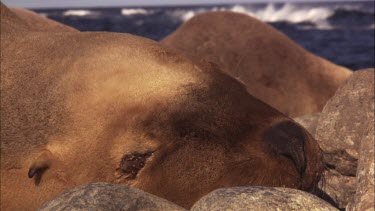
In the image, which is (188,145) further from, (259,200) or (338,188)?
(338,188)

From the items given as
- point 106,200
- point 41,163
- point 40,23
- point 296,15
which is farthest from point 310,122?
point 296,15

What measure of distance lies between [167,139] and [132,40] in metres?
0.74

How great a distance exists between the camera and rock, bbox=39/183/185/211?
3.17m

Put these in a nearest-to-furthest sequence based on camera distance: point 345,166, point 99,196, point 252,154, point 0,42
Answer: point 99,196
point 252,154
point 0,42
point 345,166

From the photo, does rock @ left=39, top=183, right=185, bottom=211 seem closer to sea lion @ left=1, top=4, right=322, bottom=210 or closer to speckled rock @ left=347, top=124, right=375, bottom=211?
sea lion @ left=1, top=4, right=322, bottom=210

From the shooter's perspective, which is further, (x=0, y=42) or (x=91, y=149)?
(x=0, y=42)

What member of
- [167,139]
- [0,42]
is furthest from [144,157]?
[0,42]

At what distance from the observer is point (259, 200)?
3.11 metres

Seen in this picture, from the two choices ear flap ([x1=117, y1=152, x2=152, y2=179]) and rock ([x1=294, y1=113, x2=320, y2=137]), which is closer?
ear flap ([x1=117, y1=152, x2=152, y2=179])

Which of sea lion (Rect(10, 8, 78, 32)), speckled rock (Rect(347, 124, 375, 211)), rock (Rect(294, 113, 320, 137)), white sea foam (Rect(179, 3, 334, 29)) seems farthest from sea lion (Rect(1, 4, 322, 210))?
white sea foam (Rect(179, 3, 334, 29))

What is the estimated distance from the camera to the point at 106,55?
409 cm

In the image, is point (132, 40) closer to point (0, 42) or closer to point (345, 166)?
point (0, 42)

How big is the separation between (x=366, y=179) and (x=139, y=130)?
1.18 metres

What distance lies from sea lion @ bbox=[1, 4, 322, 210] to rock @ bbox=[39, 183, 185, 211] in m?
0.44
